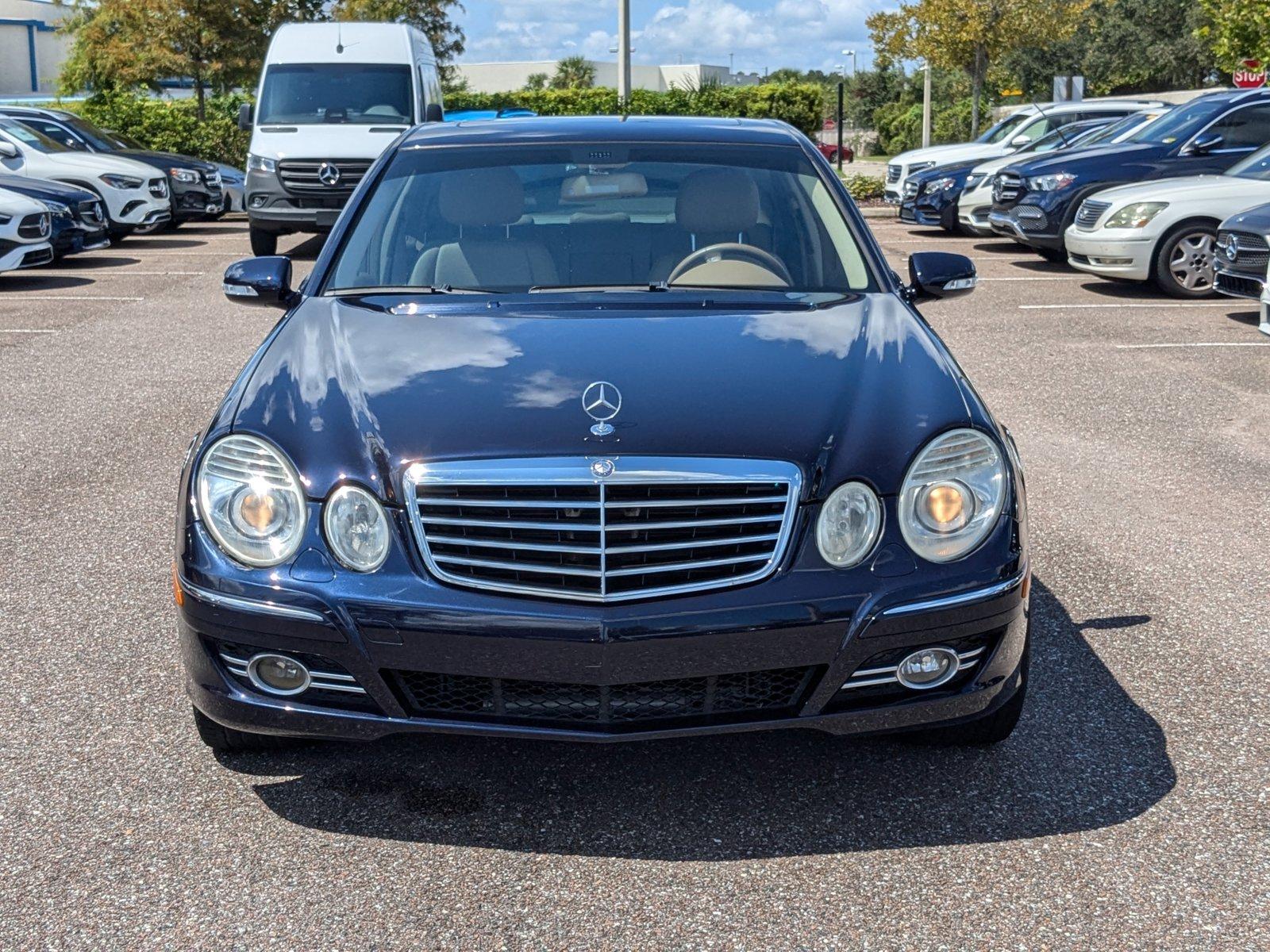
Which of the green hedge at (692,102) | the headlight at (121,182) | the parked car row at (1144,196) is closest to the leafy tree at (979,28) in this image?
the green hedge at (692,102)

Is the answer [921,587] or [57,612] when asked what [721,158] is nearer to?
[921,587]

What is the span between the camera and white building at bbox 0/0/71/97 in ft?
270

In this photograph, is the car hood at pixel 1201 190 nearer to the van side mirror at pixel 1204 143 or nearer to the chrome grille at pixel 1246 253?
the van side mirror at pixel 1204 143

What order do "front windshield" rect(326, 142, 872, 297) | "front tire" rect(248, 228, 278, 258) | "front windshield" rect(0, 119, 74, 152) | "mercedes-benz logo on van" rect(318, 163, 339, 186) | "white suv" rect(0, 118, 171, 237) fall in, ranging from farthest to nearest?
"front windshield" rect(0, 119, 74, 152) < "white suv" rect(0, 118, 171, 237) < "front tire" rect(248, 228, 278, 258) < "mercedes-benz logo on van" rect(318, 163, 339, 186) < "front windshield" rect(326, 142, 872, 297)

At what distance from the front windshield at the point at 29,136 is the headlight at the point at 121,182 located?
3.18 feet

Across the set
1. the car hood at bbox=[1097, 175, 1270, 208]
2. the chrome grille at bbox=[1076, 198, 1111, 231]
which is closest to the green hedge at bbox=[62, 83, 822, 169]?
the chrome grille at bbox=[1076, 198, 1111, 231]

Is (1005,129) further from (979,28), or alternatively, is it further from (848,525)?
(848,525)

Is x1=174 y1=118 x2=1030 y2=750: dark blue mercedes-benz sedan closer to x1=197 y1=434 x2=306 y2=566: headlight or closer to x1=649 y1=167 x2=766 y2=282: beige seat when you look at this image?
x1=197 y1=434 x2=306 y2=566: headlight

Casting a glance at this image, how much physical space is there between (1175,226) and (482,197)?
9.93m

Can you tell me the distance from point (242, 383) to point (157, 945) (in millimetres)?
1436

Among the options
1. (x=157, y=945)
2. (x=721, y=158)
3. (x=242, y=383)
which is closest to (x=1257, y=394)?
(x=721, y=158)

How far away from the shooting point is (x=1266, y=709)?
4.02 metres

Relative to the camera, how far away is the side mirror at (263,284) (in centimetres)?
476

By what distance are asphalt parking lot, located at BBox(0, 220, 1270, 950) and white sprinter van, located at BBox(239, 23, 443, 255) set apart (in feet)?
37.2
